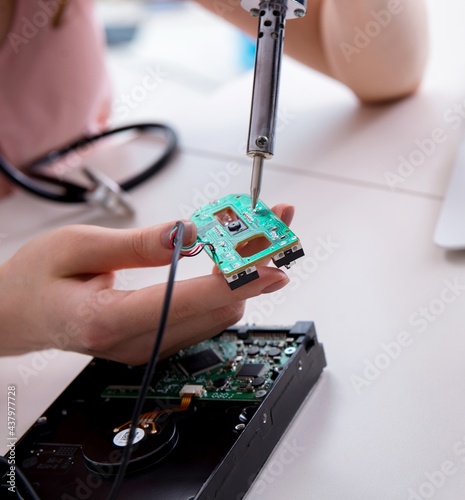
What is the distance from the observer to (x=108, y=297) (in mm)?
636

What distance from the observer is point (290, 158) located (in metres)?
1.08

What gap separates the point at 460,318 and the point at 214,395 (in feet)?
0.88

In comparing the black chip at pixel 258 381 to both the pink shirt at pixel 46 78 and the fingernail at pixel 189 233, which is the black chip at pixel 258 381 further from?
the pink shirt at pixel 46 78

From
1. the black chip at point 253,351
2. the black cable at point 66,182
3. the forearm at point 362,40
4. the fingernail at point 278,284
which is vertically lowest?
the black chip at point 253,351

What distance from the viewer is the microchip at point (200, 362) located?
646 mm

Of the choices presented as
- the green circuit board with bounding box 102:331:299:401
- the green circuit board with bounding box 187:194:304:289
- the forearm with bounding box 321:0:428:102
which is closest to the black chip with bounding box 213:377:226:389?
the green circuit board with bounding box 102:331:299:401

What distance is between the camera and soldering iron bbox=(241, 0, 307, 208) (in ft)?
1.79

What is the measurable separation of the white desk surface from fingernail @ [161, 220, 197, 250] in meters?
0.19

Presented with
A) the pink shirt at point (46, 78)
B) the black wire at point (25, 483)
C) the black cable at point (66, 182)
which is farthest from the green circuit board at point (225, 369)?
the pink shirt at point (46, 78)

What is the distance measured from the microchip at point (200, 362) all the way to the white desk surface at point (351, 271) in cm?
9

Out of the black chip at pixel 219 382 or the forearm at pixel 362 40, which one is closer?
the black chip at pixel 219 382

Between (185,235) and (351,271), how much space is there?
0.97 ft

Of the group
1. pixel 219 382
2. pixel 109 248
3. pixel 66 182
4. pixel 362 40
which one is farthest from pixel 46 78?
pixel 219 382

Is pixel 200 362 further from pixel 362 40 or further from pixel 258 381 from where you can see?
pixel 362 40
